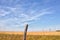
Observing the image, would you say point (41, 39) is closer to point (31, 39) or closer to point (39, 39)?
point (39, 39)

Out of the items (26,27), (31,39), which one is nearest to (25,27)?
(26,27)

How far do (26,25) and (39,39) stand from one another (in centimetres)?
1228

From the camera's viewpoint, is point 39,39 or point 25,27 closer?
point 25,27

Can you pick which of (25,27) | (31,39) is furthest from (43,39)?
(25,27)

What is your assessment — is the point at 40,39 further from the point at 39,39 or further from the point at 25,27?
the point at 25,27

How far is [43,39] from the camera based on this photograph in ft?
70.3

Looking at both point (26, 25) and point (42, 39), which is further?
point (42, 39)

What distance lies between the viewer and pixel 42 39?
21609mm

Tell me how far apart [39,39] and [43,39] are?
642mm

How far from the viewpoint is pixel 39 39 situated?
21219 mm

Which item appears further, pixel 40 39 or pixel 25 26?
pixel 40 39

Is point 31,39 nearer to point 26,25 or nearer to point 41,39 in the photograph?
point 41,39

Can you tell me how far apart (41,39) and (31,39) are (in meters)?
1.67

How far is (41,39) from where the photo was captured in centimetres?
2136
